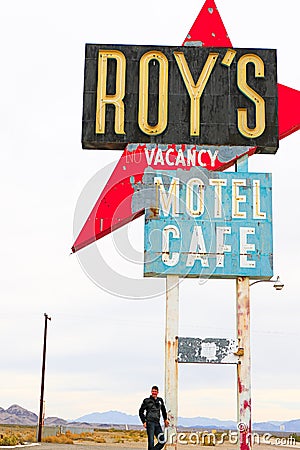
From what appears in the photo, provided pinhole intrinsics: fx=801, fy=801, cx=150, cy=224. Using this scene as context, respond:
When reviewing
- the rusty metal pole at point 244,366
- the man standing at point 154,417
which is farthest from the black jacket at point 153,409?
the rusty metal pole at point 244,366

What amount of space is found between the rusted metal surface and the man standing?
834 millimetres


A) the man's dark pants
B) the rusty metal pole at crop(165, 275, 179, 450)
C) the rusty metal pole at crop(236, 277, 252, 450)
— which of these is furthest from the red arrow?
the man's dark pants

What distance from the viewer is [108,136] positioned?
Result: 1622 cm

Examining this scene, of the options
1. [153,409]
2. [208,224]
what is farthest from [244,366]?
[208,224]

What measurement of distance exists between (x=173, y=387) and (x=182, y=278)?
208cm

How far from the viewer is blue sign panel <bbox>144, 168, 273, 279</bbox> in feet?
50.1

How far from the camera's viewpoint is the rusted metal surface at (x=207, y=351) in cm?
1480

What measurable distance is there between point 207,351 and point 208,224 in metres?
2.46

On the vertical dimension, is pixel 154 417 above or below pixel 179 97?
below

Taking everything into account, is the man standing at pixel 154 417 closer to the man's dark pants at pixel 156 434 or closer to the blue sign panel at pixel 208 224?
the man's dark pants at pixel 156 434

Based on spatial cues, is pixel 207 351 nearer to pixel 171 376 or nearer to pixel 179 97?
pixel 171 376

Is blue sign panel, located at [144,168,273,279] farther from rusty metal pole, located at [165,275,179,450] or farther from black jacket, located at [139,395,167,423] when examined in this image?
black jacket, located at [139,395,167,423]

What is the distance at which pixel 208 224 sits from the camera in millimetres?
15516

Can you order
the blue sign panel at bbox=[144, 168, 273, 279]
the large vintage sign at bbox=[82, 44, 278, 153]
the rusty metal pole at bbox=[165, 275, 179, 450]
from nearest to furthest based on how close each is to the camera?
1. the rusty metal pole at bbox=[165, 275, 179, 450]
2. the blue sign panel at bbox=[144, 168, 273, 279]
3. the large vintage sign at bbox=[82, 44, 278, 153]
